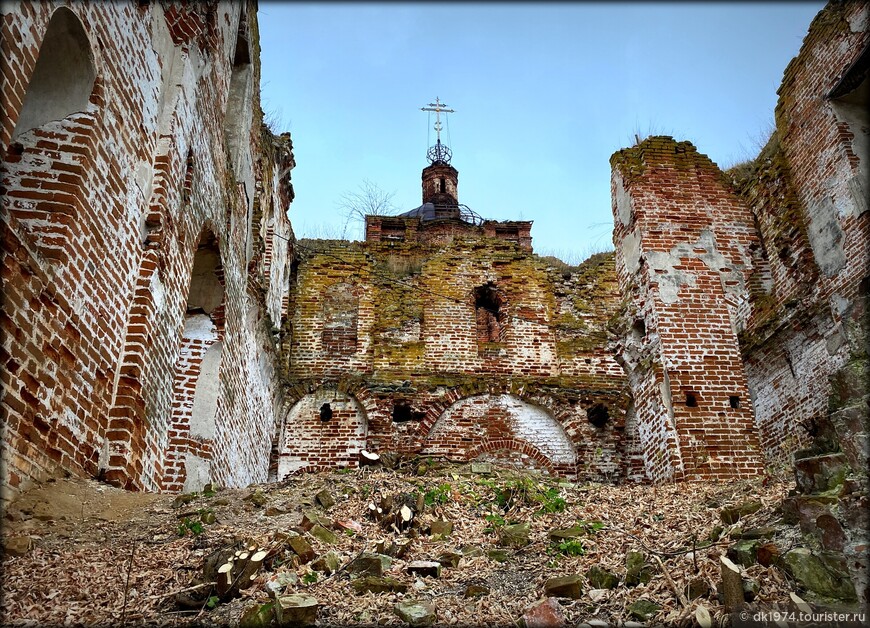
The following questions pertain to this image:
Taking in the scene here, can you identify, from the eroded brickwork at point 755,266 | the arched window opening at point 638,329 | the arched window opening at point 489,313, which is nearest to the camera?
the eroded brickwork at point 755,266

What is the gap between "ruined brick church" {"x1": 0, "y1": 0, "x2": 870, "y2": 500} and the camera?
15.5ft

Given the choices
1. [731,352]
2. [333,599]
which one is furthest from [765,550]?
[731,352]

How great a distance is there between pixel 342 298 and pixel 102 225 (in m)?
10.4

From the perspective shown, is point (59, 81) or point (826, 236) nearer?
point (59, 81)

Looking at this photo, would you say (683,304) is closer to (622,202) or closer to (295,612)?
(622,202)

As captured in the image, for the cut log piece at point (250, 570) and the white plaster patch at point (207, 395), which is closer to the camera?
the cut log piece at point (250, 570)

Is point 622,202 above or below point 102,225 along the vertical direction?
above

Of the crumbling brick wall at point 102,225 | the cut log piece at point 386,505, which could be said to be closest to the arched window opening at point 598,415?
the crumbling brick wall at point 102,225

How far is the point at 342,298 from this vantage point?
15.5 metres

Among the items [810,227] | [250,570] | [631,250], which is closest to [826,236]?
[810,227]

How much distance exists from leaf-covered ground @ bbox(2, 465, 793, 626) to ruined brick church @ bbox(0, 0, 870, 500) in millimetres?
484

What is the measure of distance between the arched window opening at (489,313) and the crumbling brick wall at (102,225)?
827 centimetres

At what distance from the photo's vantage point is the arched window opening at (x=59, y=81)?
4.78 metres

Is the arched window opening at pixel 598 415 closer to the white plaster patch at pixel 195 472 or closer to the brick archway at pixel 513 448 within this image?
the brick archway at pixel 513 448
